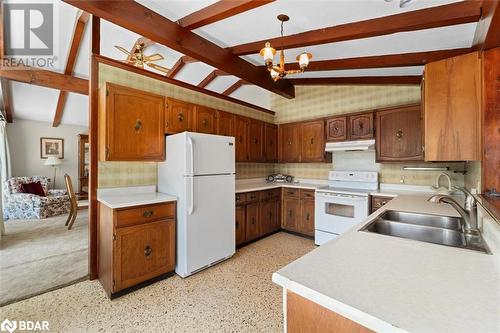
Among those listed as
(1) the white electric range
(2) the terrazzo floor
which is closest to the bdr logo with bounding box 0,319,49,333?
(2) the terrazzo floor

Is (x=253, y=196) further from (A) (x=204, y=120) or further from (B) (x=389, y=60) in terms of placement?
(B) (x=389, y=60)

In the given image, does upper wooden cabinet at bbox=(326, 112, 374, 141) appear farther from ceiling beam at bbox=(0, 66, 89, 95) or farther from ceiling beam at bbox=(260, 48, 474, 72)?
ceiling beam at bbox=(0, 66, 89, 95)

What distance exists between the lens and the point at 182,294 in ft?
7.30

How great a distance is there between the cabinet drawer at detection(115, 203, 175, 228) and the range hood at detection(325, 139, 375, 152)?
268 cm

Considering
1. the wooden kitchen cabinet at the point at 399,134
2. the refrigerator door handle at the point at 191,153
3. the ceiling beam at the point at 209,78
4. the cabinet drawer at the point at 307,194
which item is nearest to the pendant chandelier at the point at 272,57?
the refrigerator door handle at the point at 191,153

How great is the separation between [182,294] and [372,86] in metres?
4.09

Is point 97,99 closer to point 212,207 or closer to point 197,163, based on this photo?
point 197,163

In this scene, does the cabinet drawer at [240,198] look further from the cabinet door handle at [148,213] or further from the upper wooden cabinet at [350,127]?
the upper wooden cabinet at [350,127]

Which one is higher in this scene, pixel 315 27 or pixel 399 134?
pixel 315 27

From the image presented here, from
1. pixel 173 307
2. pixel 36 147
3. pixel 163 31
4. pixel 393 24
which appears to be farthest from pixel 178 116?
pixel 36 147

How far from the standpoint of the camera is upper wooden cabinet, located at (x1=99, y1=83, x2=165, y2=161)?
7.84 feet

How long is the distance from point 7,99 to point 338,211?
25.9 feet

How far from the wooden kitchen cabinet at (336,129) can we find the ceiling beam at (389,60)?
103 cm

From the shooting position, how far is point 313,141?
4090 millimetres
